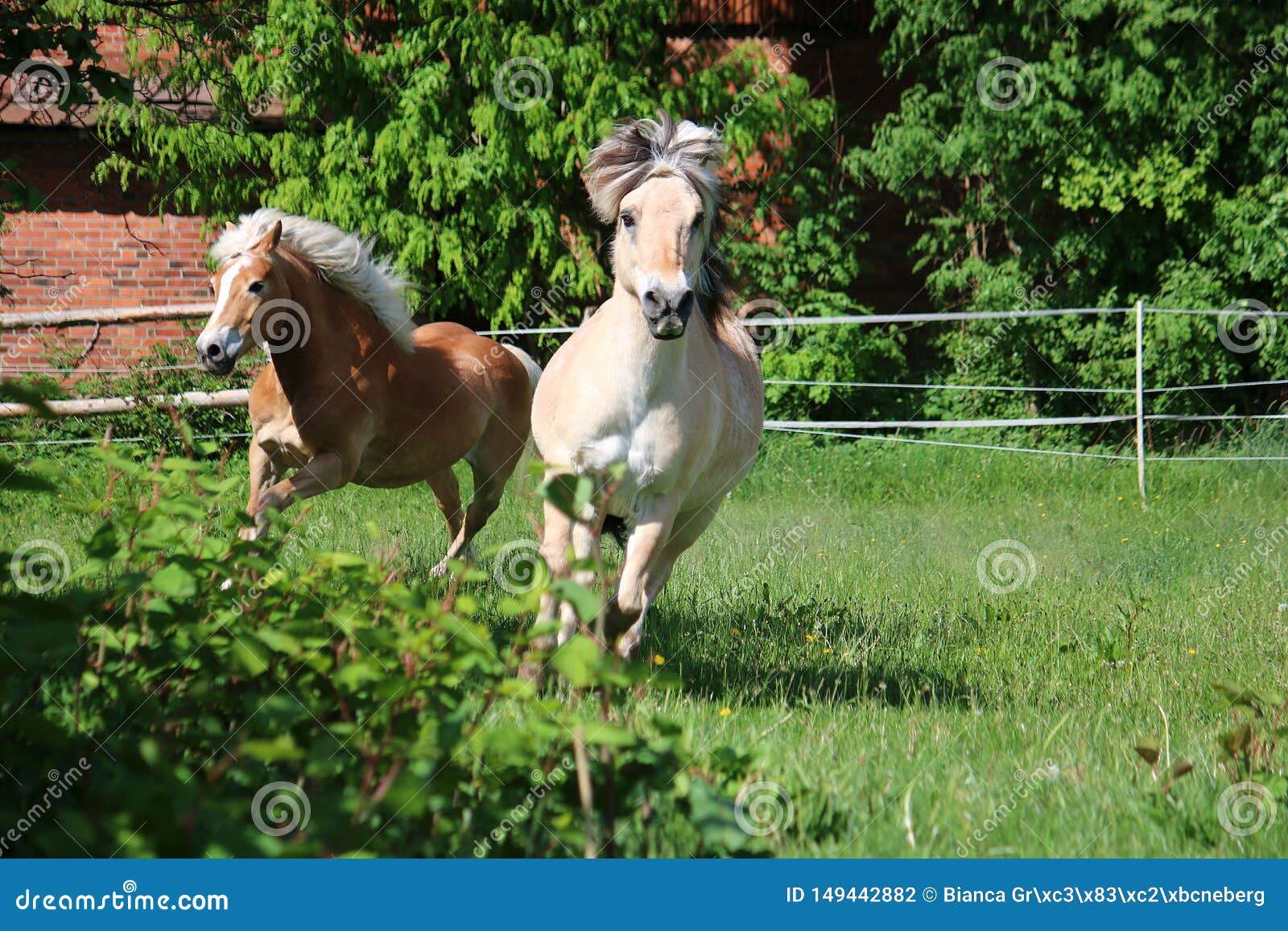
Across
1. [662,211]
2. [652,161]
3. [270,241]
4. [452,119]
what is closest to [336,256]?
[270,241]

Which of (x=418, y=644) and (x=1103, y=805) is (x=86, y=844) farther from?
(x=1103, y=805)

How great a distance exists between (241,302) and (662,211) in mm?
2533

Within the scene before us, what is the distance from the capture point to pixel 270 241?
19.7 ft

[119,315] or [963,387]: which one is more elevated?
[963,387]

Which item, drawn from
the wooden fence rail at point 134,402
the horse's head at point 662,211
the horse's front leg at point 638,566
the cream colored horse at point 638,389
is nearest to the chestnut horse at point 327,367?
the cream colored horse at point 638,389

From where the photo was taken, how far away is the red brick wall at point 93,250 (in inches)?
529

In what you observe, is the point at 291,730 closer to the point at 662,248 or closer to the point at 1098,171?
the point at 662,248

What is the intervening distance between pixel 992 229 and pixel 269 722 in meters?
13.4

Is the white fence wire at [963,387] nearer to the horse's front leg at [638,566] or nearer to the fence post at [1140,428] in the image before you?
the fence post at [1140,428]

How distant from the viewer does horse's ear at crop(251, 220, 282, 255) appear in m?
5.98

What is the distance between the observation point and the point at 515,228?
12.6 metres

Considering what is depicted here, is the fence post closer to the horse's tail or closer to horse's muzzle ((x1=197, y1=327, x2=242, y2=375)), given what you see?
the horse's tail

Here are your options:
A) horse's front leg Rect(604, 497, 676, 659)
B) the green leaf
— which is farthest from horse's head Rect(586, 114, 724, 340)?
the green leaf

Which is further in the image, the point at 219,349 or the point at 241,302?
the point at 241,302
